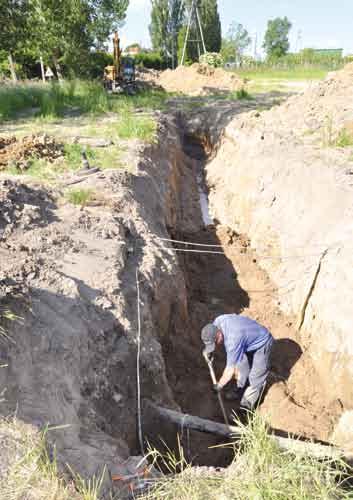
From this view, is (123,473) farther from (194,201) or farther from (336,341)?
(194,201)

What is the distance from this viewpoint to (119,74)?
16859 millimetres

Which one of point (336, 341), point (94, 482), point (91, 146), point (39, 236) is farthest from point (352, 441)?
point (91, 146)

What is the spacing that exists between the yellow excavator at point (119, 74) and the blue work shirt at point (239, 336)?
14696mm

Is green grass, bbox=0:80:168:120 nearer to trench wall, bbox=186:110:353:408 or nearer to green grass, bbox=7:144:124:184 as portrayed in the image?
green grass, bbox=7:144:124:184

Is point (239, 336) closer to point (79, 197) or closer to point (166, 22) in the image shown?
point (79, 197)

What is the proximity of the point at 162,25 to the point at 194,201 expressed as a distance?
40.5 metres

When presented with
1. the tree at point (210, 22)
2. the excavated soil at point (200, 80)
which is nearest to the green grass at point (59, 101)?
the excavated soil at point (200, 80)

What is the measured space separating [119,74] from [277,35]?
64771 mm

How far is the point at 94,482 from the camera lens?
2271mm

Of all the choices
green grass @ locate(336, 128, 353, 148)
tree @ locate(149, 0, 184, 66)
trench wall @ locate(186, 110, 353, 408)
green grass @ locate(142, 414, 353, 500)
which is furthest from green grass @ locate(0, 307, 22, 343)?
tree @ locate(149, 0, 184, 66)

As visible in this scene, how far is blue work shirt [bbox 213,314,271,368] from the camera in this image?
4.20 meters

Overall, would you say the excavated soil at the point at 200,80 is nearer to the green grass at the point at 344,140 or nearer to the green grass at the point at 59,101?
the green grass at the point at 59,101

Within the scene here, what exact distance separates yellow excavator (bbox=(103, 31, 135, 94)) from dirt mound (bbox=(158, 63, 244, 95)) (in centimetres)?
463

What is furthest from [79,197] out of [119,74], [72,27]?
[119,74]
